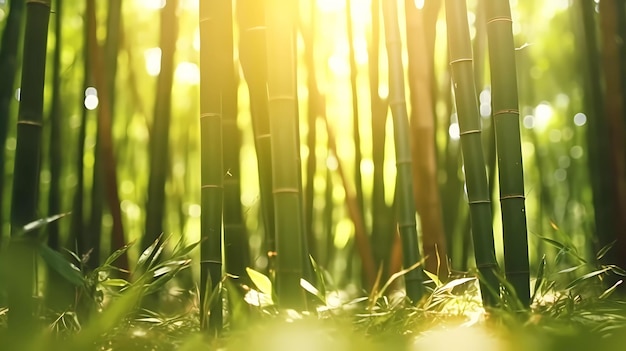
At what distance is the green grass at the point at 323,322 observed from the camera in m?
0.92

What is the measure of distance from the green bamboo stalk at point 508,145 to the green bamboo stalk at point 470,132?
36 millimetres

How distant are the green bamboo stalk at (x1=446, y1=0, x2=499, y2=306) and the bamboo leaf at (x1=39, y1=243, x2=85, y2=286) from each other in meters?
0.72

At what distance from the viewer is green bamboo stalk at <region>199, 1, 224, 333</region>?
139 centimetres

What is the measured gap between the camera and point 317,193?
14.1ft

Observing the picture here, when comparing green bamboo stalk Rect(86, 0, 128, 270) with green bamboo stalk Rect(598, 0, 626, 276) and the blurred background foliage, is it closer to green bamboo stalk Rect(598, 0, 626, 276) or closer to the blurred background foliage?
the blurred background foliage

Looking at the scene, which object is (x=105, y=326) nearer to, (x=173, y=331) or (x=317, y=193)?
(x=173, y=331)

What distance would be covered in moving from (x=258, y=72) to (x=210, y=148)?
0.19 meters

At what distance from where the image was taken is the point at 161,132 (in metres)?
2.33

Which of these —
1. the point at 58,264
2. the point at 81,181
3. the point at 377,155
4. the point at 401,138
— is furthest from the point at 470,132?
the point at 81,181

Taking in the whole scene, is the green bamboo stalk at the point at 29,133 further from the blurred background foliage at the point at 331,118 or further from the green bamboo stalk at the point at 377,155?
the green bamboo stalk at the point at 377,155

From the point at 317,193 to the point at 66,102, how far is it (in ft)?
5.99

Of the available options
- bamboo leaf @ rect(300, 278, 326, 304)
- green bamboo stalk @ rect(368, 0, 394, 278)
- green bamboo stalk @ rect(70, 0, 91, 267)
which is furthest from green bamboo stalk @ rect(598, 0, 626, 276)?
green bamboo stalk @ rect(70, 0, 91, 267)

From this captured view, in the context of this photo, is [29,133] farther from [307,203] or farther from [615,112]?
[615,112]

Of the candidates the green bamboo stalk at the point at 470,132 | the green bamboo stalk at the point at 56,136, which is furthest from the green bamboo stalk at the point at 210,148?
the green bamboo stalk at the point at 56,136
